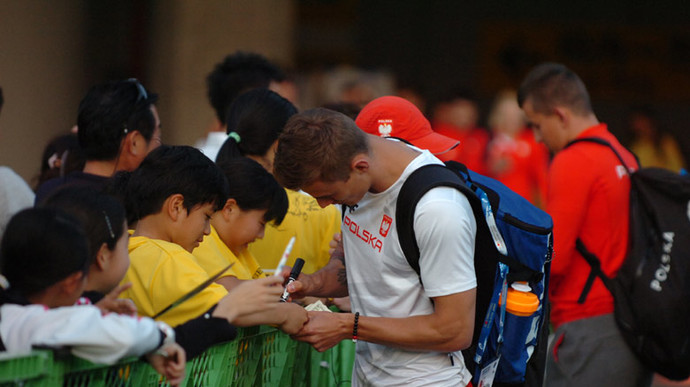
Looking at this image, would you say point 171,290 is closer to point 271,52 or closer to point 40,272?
point 40,272

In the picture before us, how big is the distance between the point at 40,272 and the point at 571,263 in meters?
2.85

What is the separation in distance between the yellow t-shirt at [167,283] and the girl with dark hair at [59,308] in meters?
0.37

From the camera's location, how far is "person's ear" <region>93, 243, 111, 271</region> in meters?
2.59

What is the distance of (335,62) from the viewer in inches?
589

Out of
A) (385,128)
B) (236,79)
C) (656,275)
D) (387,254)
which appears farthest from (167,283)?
(656,275)

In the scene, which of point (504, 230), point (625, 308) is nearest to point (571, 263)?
point (625, 308)

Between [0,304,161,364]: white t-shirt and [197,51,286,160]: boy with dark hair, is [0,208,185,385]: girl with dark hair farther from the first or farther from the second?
[197,51,286,160]: boy with dark hair

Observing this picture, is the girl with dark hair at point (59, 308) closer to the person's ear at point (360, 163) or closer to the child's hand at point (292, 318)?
the child's hand at point (292, 318)

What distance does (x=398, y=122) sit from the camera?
3998 mm

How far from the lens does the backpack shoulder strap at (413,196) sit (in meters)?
2.81

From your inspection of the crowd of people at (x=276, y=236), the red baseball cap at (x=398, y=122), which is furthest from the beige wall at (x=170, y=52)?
the red baseball cap at (x=398, y=122)

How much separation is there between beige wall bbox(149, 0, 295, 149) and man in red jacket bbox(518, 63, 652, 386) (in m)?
6.88

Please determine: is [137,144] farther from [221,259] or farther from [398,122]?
[398,122]

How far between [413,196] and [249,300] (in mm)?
585
